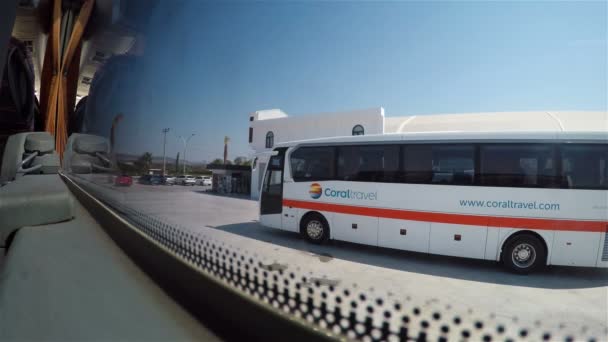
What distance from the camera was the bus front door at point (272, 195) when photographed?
751mm

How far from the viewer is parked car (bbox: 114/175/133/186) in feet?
2.91

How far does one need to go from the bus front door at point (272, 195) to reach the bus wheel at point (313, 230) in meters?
0.11

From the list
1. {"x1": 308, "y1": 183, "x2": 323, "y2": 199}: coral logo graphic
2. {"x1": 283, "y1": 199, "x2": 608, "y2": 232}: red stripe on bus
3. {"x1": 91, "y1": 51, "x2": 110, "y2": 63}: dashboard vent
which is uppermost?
{"x1": 91, "y1": 51, "x2": 110, "y2": 63}: dashboard vent

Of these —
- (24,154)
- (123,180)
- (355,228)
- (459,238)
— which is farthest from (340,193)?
(24,154)

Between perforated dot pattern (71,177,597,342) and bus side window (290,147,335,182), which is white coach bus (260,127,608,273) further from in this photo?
perforated dot pattern (71,177,597,342)

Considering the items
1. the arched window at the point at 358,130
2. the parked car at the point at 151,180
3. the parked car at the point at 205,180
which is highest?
the arched window at the point at 358,130

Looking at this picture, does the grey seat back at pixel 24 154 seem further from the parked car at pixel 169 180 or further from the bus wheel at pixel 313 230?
Answer: the bus wheel at pixel 313 230

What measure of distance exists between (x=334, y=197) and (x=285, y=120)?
1.46 ft

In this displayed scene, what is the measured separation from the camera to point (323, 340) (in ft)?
0.95

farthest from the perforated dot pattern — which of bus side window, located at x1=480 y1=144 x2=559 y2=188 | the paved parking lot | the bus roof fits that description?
bus side window, located at x1=480 y1=144 x2=559 y2=188

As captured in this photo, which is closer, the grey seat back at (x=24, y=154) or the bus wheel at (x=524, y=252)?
the bus wheel at (x=524, y=252)

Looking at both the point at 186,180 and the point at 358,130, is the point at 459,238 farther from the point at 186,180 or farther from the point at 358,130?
the point at 186,180

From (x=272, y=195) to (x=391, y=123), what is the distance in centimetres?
62

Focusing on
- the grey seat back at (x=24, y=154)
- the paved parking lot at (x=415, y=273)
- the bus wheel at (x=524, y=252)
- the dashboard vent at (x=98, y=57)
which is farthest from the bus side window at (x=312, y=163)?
the grey seat back at (x=24, y=154)
